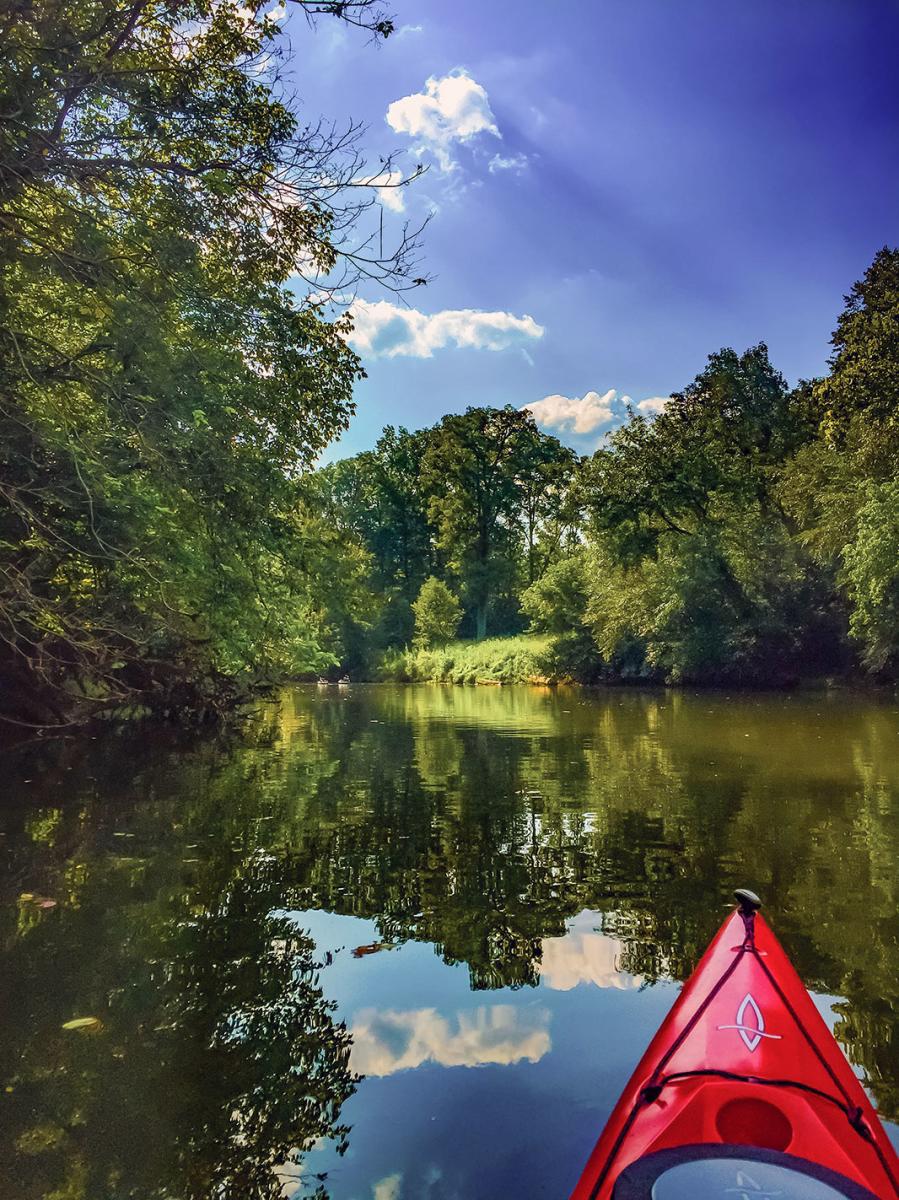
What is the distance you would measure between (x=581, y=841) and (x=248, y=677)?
36.1ft

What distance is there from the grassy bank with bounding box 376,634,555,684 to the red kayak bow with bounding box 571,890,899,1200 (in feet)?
118

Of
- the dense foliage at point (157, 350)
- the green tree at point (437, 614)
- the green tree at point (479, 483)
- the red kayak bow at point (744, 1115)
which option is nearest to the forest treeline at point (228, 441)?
the dense foliage at point (157, 350)

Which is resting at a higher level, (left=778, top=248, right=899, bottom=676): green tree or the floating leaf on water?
(left=778, top=248, right=899, bottom=676): green tree

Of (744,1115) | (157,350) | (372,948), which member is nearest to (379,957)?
(372,948)

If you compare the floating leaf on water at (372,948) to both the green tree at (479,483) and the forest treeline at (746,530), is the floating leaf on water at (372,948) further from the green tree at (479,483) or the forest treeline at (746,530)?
the green tree at (479,483)

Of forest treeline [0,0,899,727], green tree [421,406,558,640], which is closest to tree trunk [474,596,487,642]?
green tree [421,406,558,640]

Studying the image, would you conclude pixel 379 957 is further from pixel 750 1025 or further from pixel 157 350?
pixel 157 350

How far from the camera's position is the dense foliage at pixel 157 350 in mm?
5301

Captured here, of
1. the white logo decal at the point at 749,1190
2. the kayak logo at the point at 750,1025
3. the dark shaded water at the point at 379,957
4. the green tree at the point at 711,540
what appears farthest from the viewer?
the green tree at the point at 711,540

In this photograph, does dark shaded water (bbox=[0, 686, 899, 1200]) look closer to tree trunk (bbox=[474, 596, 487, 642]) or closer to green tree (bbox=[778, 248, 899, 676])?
green tree (bbox=[778, 248, 899, 676])

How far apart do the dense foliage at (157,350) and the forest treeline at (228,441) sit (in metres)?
0.04

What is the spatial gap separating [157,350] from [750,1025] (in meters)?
7.81

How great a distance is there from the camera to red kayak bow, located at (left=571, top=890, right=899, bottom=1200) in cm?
219

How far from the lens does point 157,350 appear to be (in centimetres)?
827
